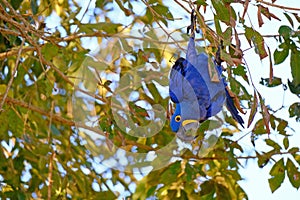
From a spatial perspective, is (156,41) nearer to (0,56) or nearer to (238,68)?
(238,68)

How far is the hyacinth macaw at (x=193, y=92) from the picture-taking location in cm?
87

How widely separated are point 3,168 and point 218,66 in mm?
972

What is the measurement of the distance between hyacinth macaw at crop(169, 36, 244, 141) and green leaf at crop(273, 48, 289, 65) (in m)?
0.32

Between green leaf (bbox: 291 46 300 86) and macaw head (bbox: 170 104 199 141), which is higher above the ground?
green leaf (bbox: 291 46 300 86)

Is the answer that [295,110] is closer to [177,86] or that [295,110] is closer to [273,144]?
[273,144]

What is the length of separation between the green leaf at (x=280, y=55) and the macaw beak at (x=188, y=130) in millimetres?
329

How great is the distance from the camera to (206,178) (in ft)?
5.65

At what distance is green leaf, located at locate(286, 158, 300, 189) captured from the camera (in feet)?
4.72

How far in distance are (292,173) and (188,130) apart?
0.60 meters

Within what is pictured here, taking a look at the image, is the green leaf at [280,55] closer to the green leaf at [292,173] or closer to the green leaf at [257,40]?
the green leaf at [257,40]

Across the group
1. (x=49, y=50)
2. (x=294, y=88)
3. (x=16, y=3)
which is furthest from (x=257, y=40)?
(x=16, y=3)

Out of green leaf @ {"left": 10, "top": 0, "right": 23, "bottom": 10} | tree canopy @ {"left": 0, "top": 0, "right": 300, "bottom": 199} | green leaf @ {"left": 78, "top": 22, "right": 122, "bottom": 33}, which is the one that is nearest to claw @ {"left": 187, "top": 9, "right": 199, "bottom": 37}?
tree canopy @ {"left": 0, "top": 0, "right": 300, "bottom": 199}

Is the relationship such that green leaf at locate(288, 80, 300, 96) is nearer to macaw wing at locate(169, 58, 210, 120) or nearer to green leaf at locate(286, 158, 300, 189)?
green leaf at locate(286, 158, 300, 189)

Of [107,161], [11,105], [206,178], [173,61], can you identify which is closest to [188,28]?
[173,61]
